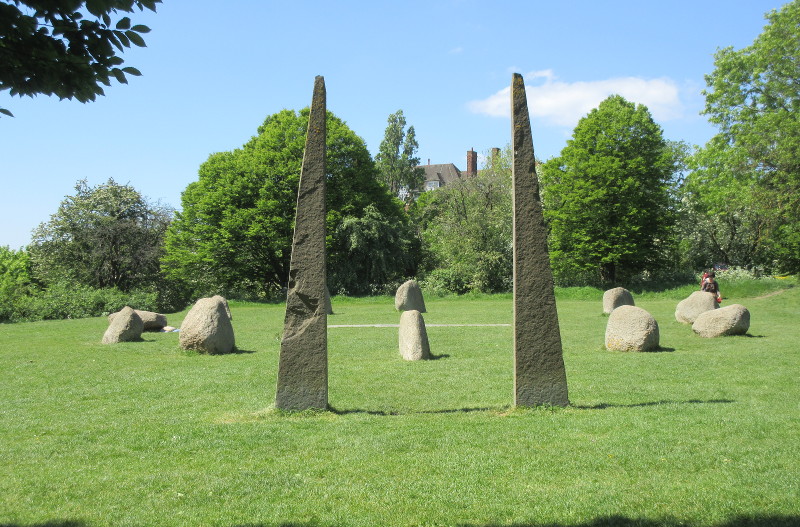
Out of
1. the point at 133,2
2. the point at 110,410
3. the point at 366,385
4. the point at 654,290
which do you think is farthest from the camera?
the point at 654,290

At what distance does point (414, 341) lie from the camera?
48.1 feet

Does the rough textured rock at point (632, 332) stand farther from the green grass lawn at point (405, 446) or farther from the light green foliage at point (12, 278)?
the light green foliage at point (12, 278)

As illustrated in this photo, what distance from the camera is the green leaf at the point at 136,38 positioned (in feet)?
15.4

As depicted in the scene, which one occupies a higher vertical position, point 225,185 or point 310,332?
point 225,185

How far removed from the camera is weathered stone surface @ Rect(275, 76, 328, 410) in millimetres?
8820

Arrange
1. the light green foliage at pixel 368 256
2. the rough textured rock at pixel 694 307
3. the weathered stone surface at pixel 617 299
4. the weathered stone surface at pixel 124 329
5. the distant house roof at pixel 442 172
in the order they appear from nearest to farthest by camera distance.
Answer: the weathered stone surface at pixel 124 329
the rough textured rock at pixel 694 307
the weathered stone surface at pixel 617 299
the light green foliage at pixel 368 256
the distant house roof at pixel 442 172

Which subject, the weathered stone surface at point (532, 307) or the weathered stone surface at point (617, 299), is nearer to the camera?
the weathered stone surface at point (532, 307)

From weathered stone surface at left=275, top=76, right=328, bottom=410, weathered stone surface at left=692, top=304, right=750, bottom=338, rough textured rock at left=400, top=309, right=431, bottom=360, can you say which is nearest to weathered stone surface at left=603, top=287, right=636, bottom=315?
weathered stone surface at left=692, top=304, right=750, bottom=338

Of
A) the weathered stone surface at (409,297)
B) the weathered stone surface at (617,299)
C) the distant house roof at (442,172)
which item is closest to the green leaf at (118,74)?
the weathered stone surface at (617,299)

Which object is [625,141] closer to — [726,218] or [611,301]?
[726,218]

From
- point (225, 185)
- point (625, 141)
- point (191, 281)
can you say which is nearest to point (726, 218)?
point (625, 141)

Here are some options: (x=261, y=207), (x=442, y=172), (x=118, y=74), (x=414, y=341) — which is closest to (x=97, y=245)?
(x=261, y=207)

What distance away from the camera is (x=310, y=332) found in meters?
8.82

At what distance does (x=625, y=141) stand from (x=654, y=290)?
10.1 metres
